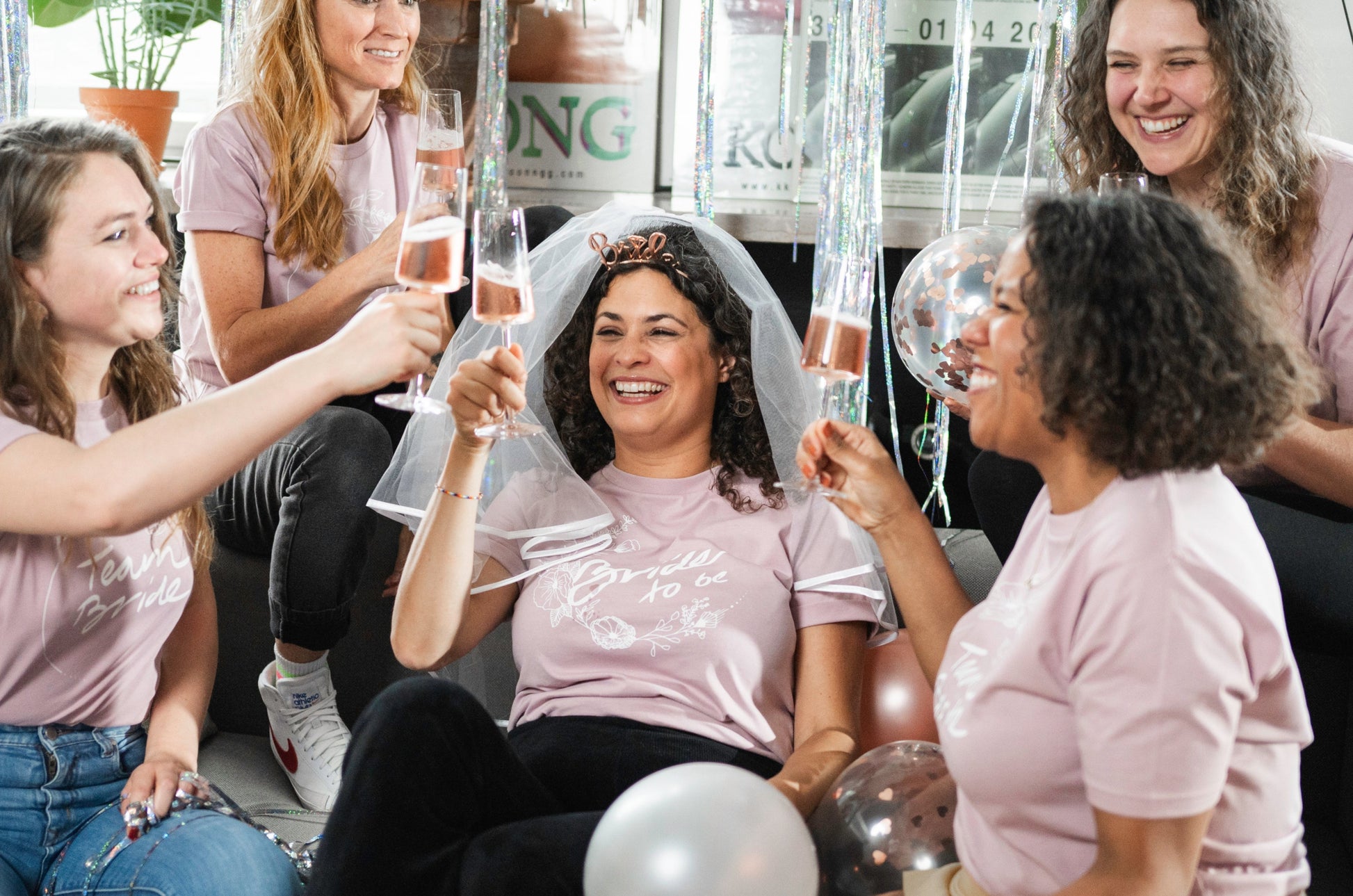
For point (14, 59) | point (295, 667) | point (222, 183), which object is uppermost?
point (14, 59)

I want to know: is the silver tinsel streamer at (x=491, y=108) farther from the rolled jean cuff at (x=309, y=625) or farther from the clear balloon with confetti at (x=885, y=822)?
the clear balloon with confetti at (x=885, y=822)

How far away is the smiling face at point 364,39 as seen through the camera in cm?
233

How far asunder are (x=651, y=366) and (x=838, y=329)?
1.43 ft

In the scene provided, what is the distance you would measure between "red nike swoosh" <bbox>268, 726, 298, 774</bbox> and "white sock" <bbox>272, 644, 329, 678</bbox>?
4.4 inches

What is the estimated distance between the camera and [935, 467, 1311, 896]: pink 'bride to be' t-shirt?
102 cm

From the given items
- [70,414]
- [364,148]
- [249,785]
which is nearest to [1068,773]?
[70,414]

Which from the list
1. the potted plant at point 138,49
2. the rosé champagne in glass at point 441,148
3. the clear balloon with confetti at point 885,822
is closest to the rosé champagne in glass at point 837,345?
the clear balloon with confetti at point 885,822

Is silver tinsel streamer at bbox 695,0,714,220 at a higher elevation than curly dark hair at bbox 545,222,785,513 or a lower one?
higher

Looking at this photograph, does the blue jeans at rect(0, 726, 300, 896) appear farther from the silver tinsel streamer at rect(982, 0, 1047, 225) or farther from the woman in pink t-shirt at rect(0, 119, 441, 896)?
the silver tinsel streamer at rect(982, 0, 1047, 225)

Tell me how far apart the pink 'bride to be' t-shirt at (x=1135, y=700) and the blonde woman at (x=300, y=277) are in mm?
1260

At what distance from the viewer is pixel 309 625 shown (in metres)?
2.16

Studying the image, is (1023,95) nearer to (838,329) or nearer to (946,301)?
(946,301)

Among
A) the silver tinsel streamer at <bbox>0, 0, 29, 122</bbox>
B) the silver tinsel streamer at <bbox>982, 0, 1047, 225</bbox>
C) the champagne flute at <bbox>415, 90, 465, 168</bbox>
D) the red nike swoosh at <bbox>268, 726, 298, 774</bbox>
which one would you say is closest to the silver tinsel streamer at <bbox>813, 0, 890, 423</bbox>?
the silver tinsel streamer at <bbox>982, 0, 1047, 225</bbox>

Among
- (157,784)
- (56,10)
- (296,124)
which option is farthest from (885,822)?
(56,10)
